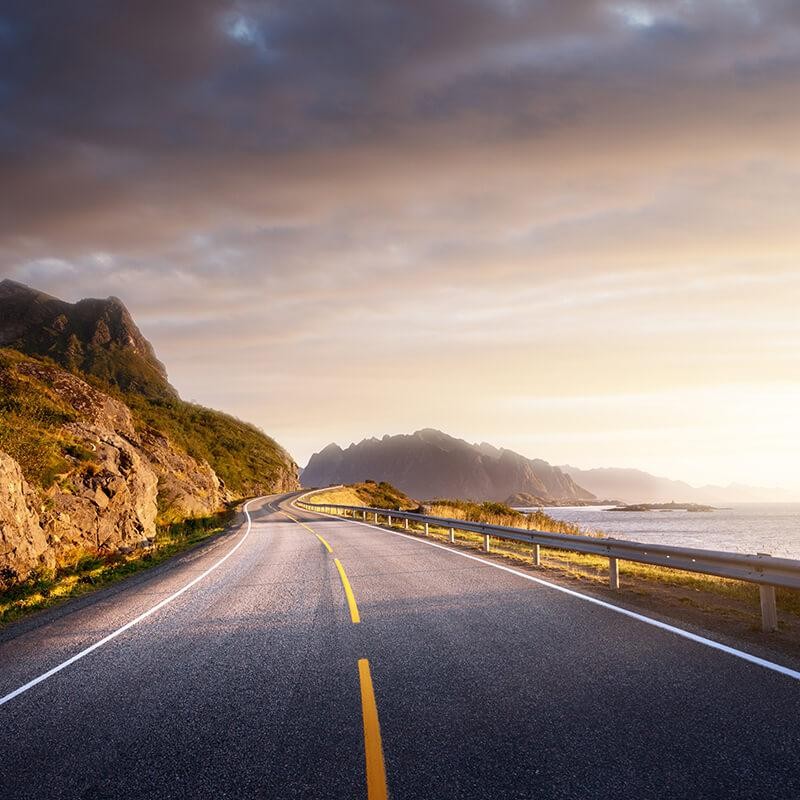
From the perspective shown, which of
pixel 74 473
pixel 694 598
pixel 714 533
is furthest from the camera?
pixel 714 533

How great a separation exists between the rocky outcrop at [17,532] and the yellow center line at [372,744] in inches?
412

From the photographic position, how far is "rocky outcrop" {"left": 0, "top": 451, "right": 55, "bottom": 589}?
39.7ft

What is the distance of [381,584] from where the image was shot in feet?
36.1

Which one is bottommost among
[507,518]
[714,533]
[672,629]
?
[714,533]

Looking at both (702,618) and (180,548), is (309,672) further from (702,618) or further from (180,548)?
(180,548)

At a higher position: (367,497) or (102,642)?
(102,642)

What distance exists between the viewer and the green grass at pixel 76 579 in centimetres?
1064

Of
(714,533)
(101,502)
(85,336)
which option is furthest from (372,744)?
(85,336)

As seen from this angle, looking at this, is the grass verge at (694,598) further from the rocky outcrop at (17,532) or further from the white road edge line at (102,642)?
the rocky outcrop at (17,532)

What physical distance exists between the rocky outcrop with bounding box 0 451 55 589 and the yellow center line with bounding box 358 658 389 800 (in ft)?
34.4

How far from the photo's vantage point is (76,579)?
1330cm

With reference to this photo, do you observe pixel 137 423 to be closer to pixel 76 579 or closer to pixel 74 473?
pixel 74 473

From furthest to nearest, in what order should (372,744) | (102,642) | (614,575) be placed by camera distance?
(614,575) < (102,642) < (372,744)

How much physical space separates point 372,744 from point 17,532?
12475mm
